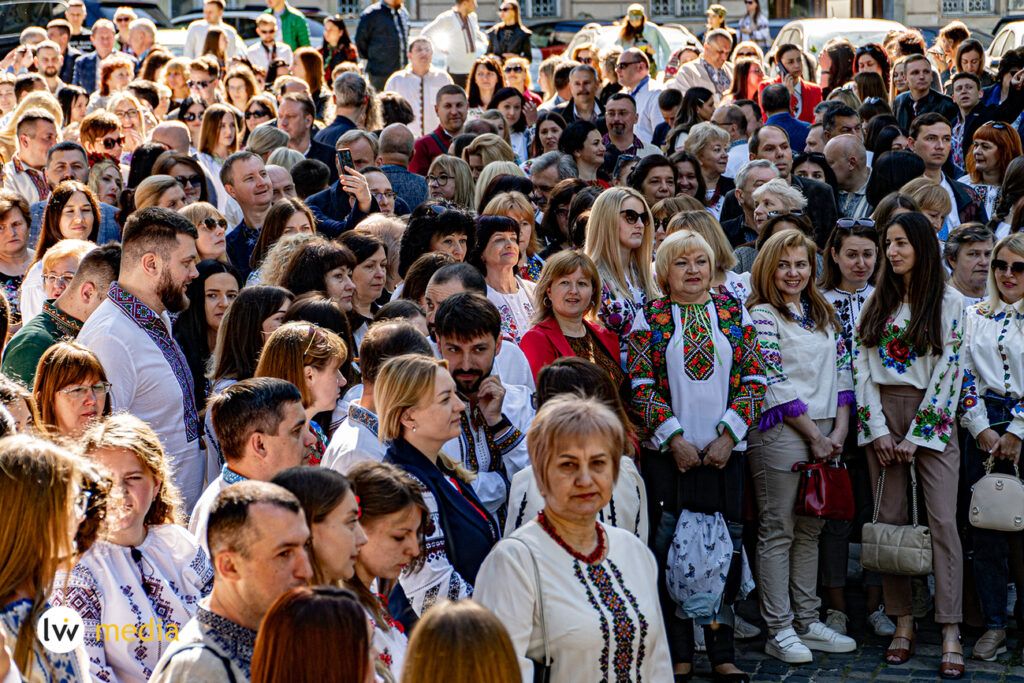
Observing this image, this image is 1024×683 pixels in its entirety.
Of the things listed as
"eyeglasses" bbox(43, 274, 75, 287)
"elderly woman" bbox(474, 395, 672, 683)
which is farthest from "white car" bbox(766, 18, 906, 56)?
"elderly woman" bbox(474, 395, 672, 683)

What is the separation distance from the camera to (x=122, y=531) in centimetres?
425

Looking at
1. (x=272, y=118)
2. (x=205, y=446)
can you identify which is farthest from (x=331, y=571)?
(x=272, y=118)

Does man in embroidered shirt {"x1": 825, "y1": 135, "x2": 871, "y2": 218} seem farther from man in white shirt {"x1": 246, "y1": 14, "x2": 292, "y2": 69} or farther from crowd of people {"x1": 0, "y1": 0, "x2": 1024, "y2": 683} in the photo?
man in white shirt {"x1": 246, "y1": 14, "x2": 292, "y2": 69}

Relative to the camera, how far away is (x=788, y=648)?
22.9ft

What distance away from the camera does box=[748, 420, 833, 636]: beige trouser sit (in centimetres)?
710

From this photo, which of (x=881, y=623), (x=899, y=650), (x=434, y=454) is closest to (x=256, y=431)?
(x=434, y=454)

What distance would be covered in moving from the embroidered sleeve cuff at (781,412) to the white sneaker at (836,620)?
1.07 metres

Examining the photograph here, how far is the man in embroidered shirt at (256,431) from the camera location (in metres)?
4.52

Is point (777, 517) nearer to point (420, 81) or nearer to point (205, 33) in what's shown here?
point (420, 81)

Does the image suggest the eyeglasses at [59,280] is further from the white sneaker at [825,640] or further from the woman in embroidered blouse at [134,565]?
the white sneaker at [825,640]

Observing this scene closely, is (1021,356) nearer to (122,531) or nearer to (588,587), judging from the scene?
(588,587)

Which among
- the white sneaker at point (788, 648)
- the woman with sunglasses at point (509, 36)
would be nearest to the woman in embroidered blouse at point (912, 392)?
the white sneaker at point (788, 648)

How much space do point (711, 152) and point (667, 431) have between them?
12.9 feet

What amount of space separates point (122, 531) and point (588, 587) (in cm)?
142
